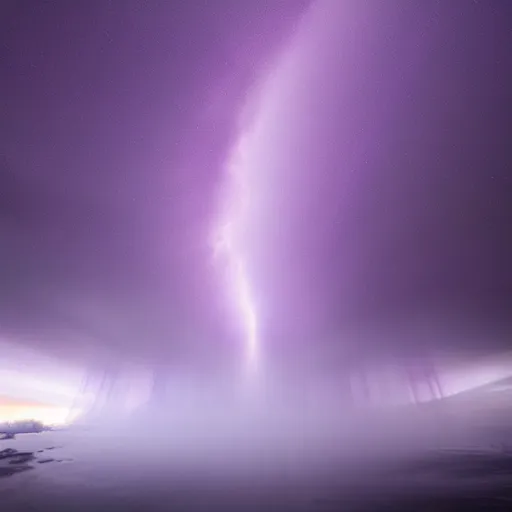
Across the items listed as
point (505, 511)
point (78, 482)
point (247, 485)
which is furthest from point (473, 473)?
point (78, 482)

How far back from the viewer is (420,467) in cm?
5478

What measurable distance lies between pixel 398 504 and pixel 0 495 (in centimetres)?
3572

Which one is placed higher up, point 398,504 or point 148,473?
point 148,473

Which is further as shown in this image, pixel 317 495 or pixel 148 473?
pixel 148 473

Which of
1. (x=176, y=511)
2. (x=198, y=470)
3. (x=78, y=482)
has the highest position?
(x=198, y=470)

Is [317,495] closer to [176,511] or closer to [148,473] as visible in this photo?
[176,511]

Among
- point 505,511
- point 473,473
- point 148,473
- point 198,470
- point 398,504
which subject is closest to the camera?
point 505,511

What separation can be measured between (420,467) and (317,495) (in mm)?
29949

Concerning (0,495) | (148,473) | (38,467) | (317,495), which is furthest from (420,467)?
(38,467)

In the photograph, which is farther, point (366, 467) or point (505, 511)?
point (366, 467)

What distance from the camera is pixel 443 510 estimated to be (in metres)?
27.2

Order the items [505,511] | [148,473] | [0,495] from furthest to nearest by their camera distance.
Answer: [148,473] < [0,495] < [505,511]

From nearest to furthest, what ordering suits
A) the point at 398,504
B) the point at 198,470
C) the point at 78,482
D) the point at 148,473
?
the point at 398,504 < the point at 78,482 < the point at 148,473 < the point at 198,470

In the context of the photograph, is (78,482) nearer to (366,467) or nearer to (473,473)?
(366,467)
